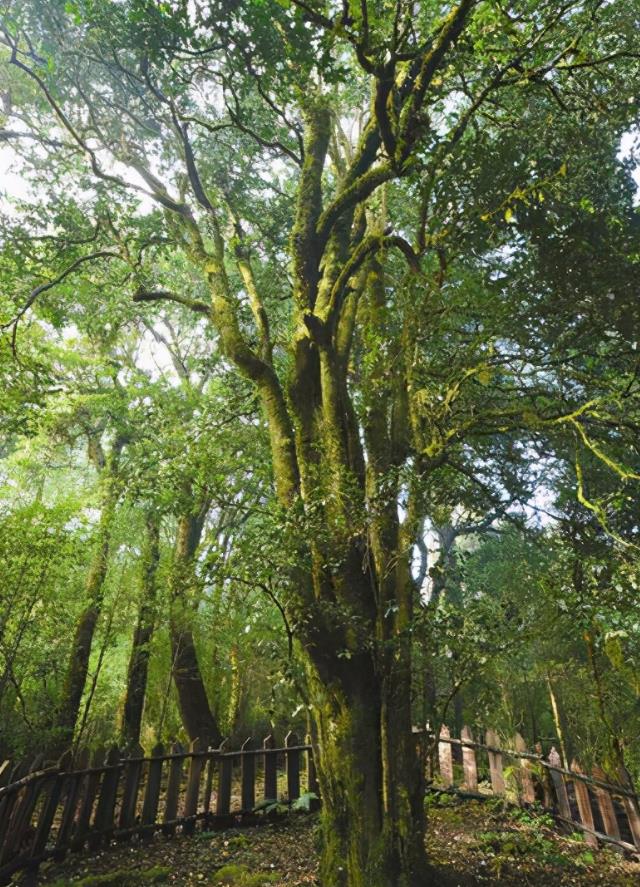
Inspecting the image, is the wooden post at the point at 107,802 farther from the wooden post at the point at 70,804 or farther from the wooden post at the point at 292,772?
the wooden post at the point at 292,772

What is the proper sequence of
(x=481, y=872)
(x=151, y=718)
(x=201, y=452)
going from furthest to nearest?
(x=151, y=718)
(x=201, y=452)
(x=481, y=872)

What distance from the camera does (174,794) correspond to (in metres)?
6.28

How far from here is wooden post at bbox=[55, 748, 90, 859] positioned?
532 centimetres

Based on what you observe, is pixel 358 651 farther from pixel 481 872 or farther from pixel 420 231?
pixel 420 231

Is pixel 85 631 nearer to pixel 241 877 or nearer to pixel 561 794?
pixel 241 877

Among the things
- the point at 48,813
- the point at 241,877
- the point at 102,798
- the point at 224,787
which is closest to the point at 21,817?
the point at 48,813

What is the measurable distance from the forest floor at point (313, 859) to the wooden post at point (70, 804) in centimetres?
17

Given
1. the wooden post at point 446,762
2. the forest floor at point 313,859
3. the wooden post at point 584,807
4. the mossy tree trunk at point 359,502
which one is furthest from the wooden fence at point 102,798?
the wooden post at point 584,807

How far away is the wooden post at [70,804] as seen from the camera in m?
5.32

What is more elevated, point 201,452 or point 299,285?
point 299,285

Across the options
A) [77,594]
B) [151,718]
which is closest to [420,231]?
[77,594]

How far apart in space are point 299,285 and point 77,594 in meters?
Answer: 7.97

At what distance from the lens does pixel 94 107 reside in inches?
336

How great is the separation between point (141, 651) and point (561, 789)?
799 centimetres
